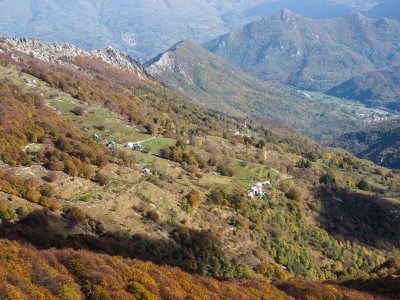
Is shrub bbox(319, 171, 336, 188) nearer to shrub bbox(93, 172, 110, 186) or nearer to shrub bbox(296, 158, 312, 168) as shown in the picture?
shrub bbox(296, 158, 312, 168)

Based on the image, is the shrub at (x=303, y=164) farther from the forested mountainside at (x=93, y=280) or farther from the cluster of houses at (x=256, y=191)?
the forested mountainside at (x=93, y=280)

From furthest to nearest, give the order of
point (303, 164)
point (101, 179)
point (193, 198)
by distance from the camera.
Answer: point (303, 164), point (193, 198), point (101, 179)

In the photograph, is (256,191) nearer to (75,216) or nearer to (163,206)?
(163,206)

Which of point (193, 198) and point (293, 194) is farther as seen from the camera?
point (293, 194)

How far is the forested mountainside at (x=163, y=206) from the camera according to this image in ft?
135

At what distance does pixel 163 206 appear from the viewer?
64.1 m

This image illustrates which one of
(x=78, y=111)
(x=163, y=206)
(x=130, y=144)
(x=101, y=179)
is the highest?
(x=101, y=179)

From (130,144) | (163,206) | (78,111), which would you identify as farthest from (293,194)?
(78,111)

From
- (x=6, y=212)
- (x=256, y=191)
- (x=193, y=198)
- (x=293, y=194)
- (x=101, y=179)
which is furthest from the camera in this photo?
(x=293, y=194)

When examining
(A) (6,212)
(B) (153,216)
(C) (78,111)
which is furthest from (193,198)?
(C) (78,111)

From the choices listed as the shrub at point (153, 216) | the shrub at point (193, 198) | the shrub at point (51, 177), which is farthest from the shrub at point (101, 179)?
the shrub at point (193, 198)

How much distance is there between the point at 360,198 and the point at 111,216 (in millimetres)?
75839

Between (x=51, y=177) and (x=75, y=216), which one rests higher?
(x=51, y=177)

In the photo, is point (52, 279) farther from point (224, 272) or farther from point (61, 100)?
point (61, 100)
